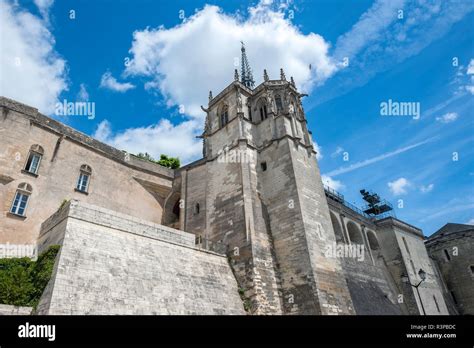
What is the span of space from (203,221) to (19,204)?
9699 mm

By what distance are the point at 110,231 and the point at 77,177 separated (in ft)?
26.2

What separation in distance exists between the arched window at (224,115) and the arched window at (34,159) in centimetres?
1130

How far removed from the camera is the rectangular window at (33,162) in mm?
17688

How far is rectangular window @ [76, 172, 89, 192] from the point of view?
1950 centimetres

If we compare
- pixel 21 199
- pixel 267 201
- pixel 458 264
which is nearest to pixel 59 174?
pixel 21 199

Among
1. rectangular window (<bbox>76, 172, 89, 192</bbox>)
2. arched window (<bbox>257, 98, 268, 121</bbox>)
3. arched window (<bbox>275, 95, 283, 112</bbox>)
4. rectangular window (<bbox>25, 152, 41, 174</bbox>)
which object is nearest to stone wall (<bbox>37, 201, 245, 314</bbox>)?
rectangular window (<bbox>25, 152, 41, 174</bbox>)

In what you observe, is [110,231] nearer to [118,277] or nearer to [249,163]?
[118,277]

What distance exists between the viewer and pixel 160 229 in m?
15.0

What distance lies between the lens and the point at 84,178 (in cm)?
2006

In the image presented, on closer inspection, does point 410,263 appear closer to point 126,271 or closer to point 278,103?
point 278,103

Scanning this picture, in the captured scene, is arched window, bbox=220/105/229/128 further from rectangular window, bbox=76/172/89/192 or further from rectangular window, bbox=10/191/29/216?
rectangular window, bbox=10/191/29/216

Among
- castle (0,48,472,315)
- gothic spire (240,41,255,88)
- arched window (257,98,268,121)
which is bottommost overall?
castle (0,48,472,315)

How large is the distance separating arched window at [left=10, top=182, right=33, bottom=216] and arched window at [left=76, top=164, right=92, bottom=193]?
9.08ft

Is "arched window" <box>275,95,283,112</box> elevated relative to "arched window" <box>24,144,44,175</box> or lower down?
elevated
